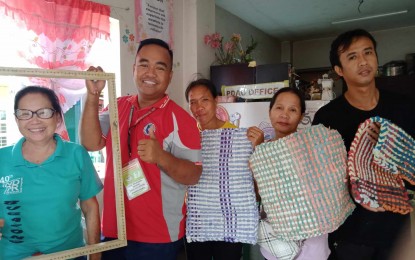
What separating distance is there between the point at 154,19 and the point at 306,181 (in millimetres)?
2701

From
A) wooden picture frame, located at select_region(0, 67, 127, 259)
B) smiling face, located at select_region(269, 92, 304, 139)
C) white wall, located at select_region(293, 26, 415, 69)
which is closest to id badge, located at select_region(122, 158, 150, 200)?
wooden picture frame, located at select_region(0, 67, 127, 259)

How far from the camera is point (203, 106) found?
5.57 feet

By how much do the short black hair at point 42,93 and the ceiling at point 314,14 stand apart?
403 centimetres

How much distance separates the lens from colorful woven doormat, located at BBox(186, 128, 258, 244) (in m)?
1.33

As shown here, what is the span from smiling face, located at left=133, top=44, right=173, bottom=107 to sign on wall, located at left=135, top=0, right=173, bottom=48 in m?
A: 1.94

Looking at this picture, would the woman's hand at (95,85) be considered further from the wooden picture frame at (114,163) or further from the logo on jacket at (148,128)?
the logo on jacket at (148,128)

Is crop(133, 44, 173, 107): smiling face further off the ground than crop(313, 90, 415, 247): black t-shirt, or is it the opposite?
crop(133, 44, 173, 107): smiling face

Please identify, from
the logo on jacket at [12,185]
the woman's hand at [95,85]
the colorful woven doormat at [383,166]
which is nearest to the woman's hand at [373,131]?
the colorful woven doormat at [383,166]

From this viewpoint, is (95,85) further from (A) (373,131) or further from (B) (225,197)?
(A) (373,131)

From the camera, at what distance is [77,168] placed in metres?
1.06

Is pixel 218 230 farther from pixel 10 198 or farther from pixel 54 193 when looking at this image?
pixel 10 198

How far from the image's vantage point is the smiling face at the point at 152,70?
122 centimetres

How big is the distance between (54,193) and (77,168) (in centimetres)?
11

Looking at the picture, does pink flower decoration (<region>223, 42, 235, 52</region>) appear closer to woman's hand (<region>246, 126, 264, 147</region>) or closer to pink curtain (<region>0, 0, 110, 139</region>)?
pink curtain (<region>0, 0, 110, 139</region>)
